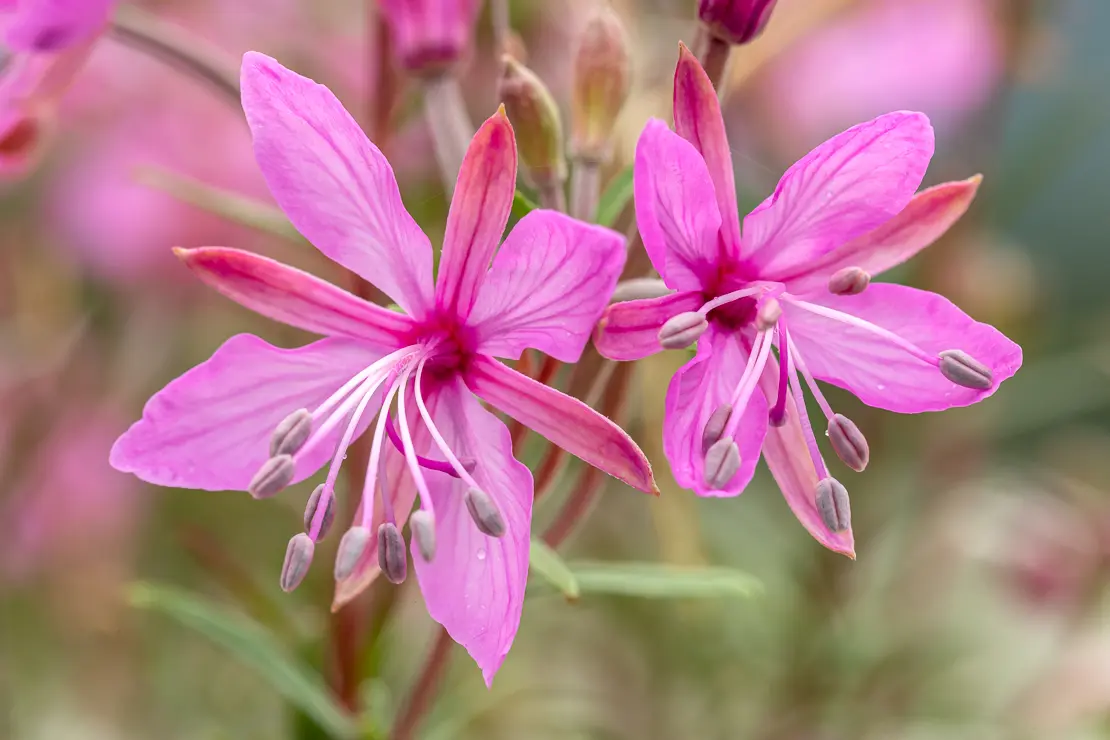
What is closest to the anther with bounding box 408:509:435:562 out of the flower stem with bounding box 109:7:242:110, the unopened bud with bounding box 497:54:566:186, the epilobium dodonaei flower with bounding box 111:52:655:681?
the epilobium dodonaei flower with bounding box 111:52:655:681

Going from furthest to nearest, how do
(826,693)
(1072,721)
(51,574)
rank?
1. (51,574)
2. (1072,721)
3. (826,693)

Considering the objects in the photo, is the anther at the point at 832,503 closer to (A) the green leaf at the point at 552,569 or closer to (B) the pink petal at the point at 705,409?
(B) the pink petal at the point at 705,409

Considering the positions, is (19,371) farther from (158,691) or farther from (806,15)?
(806,15)

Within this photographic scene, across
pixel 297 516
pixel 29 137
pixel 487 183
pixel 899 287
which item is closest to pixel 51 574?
pixel 297 516

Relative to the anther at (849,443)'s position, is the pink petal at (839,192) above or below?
above

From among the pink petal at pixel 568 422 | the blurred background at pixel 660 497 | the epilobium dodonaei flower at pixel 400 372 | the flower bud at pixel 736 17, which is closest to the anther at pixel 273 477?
the epilobium dodonaei flower at pixel 400 372

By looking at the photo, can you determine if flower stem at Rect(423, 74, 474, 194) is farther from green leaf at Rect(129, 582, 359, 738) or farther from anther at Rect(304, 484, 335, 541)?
green leaf at Rect(129, 582, 359, 738)

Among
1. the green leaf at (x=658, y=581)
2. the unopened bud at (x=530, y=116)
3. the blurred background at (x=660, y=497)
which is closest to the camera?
the unopened bud at (x=530, y=116)
